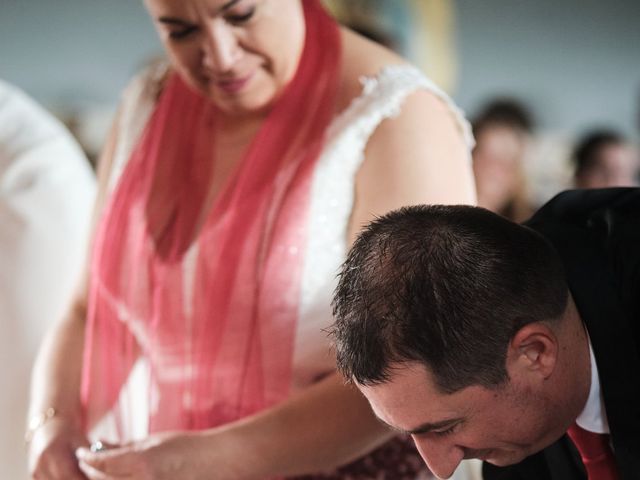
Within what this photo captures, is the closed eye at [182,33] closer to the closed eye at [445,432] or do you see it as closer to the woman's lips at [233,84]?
the woman's lips at [233,84]

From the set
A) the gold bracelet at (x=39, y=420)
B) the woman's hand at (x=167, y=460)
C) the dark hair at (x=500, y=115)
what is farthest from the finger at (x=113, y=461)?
the dark hair at (x=500, y=115)

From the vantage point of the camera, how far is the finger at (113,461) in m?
1.01

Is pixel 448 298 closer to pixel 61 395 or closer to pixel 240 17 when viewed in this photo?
pixel 240 17

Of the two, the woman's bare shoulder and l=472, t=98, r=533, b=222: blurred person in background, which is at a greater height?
the woman's bare shoulder

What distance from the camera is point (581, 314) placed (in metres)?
0.82

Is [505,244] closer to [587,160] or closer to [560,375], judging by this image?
[560,375]

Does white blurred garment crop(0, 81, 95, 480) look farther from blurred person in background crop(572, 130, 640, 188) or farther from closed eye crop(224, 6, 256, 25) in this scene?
blurred person in background crop(572, 130, 640, 188)

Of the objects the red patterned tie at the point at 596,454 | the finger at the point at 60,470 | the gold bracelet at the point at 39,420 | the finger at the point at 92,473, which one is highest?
the red patterned tie at the point at 596,454

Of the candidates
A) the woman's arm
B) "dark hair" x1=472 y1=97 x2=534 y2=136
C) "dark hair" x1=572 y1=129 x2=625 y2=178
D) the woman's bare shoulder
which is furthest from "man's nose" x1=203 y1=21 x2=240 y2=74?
"dark hair" x1=572 y1=129 x2=625 y2=178

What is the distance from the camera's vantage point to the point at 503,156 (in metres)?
2.61

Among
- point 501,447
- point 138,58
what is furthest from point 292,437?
point 138,58

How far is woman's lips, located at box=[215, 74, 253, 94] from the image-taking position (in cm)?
113

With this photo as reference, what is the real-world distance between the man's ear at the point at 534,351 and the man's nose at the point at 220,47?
1.65 feet

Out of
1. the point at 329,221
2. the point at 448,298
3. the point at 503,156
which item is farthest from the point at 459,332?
the point at 503,156
